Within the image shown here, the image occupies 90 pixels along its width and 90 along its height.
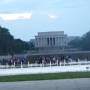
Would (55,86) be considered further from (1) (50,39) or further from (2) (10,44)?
(1) (50,39)

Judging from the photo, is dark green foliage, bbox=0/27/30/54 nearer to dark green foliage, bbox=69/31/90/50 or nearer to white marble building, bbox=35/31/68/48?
white marble building, bbox=35/31/68/48

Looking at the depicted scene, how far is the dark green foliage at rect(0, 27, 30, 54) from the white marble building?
3065 millimetres

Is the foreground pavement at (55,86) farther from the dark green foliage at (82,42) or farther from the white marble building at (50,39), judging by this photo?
the dark green foliage at (82,42)

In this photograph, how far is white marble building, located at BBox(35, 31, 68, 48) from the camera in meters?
82.6

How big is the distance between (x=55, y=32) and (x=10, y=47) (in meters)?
10.7

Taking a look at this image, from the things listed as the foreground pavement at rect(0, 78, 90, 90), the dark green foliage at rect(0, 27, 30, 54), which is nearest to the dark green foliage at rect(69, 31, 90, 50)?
the dark green foliage at rect(0, 27, 30, 54)

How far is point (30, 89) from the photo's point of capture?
14.3 meters

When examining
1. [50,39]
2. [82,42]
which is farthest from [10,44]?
[82,42]

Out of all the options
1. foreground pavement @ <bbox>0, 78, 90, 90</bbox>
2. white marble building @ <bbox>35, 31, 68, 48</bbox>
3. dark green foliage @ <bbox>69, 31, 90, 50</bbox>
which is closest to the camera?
foreground pavement @ <bbox>0, 78, 90, 90</bbox>

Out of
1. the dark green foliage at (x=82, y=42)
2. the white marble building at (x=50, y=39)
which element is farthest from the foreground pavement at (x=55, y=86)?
the dark green foliage at (x=82, y=42)

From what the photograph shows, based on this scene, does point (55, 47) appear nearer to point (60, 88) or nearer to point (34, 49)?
point (34, 49)

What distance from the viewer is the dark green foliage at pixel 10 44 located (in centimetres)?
8007

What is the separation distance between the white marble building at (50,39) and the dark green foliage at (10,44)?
3.06 m

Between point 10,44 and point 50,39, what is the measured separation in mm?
9965
